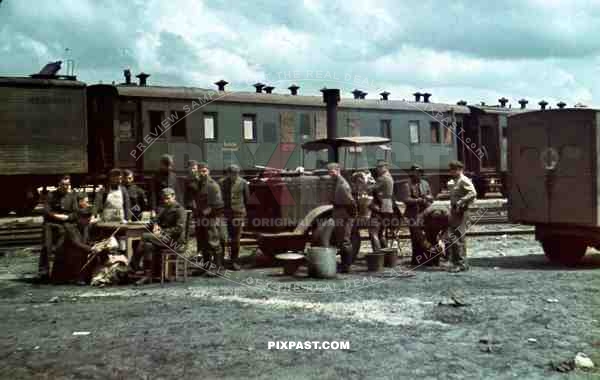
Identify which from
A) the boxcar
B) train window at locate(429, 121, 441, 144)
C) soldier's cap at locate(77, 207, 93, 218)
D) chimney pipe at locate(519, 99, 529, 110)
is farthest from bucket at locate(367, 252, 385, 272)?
chimney pipe at locate(519, 99, 529, 110)

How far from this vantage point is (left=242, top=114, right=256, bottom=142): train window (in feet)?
64.4

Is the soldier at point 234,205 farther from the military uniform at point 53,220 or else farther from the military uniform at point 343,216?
the military uniform at point 53,220

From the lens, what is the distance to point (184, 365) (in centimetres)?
541

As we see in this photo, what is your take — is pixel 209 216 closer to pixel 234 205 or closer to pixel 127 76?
pixel 234 205

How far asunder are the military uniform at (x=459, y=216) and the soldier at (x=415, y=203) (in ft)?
2.51

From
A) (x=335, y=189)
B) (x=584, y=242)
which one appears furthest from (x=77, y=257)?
(x=584, y=242)

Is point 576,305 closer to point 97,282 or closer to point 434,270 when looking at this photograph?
point 434,270

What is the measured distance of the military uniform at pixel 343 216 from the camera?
10.3 meters

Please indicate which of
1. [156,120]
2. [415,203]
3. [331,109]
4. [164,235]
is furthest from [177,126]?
[164,235]

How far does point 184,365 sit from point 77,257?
16.1 ft

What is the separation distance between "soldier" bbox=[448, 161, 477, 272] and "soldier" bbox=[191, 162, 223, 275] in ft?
11.9

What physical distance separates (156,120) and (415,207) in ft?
31.4

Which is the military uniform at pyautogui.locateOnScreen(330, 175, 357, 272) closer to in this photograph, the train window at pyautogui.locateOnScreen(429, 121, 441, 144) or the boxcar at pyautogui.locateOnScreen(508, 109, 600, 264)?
the boxcar at pyautogui.locateOnScreen(508, 109, 600, 264)

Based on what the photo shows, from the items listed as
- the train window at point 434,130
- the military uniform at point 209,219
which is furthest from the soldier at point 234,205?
the train window at point 434,130
